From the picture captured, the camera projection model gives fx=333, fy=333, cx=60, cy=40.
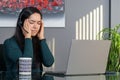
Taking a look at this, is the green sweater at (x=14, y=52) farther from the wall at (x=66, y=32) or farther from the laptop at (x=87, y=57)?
the wall at (x=66, y=32)

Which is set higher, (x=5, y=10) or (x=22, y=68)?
(x=5, y=10)

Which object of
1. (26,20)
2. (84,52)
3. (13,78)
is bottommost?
(13,78)

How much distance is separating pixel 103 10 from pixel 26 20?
191 cm

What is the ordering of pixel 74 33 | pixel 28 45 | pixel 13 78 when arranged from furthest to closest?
pixel 74 33
pixel 28 45
pixel 13 78

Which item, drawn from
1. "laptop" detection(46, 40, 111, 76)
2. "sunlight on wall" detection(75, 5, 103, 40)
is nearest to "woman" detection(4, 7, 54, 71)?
"laptop" detection(46, 40, 111, 76)

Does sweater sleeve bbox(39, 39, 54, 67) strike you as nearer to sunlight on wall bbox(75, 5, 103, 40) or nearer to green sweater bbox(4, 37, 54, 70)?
green sweater bbox(4, 37, 54, 70)

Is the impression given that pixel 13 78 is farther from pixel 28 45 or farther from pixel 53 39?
pixel 53 39

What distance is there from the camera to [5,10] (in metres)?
4.27

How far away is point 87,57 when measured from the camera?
244 cm

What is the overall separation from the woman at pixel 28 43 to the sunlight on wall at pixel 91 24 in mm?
1556

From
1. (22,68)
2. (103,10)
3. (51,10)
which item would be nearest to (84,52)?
(22,68)

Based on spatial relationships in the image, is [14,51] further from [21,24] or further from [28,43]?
[21,24]

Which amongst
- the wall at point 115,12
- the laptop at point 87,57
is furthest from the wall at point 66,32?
the laptop at point 87,57

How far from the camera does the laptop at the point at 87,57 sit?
2391mm
